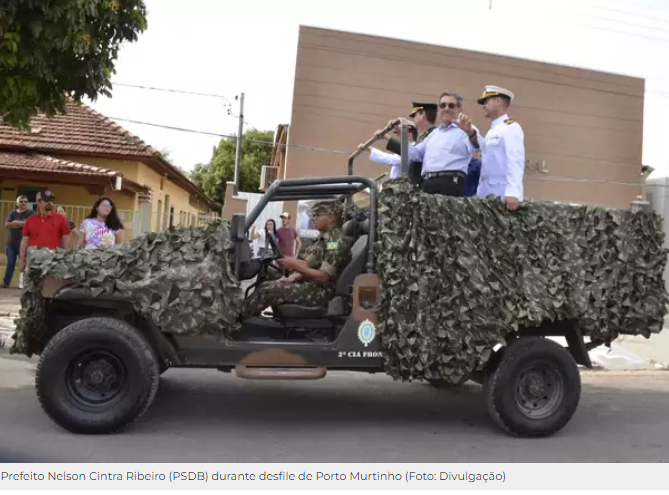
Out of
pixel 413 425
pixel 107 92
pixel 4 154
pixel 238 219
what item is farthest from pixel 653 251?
pixel 4 154

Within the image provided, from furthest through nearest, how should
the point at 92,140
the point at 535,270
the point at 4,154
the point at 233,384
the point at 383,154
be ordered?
the point at 92,140, the point at 4,154, the point at 233,384, the point at 383,154, the point at 535,270

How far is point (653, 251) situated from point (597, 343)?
0.88m

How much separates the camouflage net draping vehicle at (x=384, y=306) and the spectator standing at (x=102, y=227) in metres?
2.09

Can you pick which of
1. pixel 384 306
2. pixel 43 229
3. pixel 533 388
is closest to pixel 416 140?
pixel 384 306

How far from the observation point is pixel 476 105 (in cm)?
1986

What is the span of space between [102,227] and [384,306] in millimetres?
3596

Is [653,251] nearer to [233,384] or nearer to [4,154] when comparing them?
[233,384]

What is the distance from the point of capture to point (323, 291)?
17.7 feet

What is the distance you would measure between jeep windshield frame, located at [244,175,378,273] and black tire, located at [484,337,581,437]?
4.25ft

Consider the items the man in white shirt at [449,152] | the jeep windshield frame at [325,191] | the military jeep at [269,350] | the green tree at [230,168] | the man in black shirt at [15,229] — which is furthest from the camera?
the green tree at [230,168]

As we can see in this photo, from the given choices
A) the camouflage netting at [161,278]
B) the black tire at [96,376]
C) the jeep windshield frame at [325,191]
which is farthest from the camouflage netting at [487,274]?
the black tire at [96,376]

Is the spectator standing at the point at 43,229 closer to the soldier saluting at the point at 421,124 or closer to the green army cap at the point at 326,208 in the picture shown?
the green army cap at the point at 326,208

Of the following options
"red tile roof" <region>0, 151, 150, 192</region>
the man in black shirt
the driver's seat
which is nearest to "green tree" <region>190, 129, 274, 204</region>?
"red tile roof" <region>0, 151, 150, 192</region>

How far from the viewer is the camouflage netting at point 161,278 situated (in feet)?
15.6
